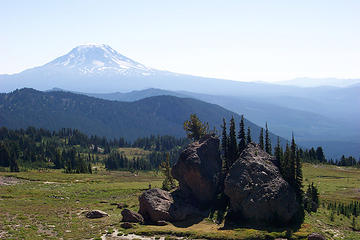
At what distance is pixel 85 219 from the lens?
2264 inches

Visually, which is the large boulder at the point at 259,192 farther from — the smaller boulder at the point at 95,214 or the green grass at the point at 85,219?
the smaller boulder at the point at 95,214

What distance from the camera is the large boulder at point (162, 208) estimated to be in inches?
2219

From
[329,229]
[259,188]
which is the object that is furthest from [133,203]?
[329,229]

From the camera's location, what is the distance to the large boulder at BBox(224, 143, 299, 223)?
54.0 m

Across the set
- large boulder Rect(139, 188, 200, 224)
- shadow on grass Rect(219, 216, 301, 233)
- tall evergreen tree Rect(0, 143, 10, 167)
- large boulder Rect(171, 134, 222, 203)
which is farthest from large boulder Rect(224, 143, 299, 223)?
tall evergreen tree Rect(0, 143, 10, 167)

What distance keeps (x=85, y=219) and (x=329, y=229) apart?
137ft

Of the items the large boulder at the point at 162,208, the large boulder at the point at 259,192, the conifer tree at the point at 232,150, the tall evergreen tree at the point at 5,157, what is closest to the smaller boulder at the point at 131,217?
the large boulder at the point at 162,208

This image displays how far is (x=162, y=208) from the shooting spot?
188ft

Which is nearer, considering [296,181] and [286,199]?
[286,199]

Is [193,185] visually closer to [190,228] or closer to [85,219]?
[190,228]

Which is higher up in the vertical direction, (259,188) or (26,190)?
(259,188)

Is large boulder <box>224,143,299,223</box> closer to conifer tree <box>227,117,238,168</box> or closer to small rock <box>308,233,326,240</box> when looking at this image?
small rock <box>308,233,326,240</box>

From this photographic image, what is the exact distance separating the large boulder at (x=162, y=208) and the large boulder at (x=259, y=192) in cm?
848

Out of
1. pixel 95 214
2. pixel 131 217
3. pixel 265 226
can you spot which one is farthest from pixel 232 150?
pixel 95 214
